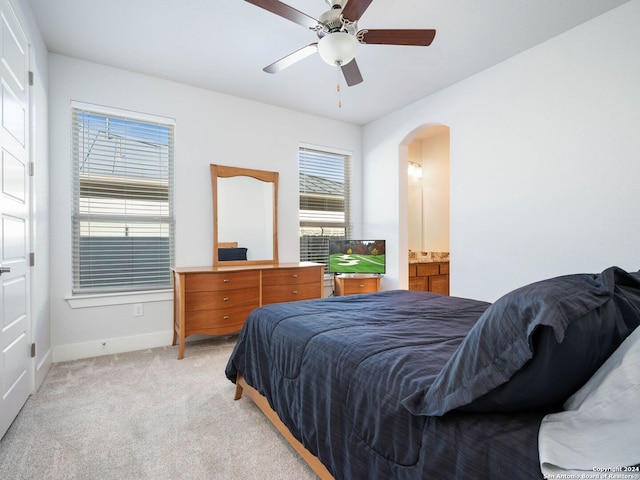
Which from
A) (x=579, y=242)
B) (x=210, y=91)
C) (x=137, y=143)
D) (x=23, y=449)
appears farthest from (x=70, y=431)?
(x=579, y=242)

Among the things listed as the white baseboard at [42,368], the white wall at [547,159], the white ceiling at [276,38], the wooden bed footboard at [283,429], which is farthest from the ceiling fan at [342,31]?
the white baseboard at [42,368]

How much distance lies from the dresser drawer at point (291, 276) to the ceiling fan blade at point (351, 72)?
1.97 m

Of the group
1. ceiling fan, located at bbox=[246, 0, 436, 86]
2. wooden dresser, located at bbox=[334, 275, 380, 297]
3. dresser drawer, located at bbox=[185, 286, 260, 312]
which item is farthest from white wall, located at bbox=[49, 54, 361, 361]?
ceiling fan, located at bbox=[246, 0, 436, 86]

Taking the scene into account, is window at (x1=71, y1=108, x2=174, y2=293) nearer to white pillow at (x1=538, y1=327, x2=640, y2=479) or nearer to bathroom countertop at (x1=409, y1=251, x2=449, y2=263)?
bathroom countertop at (x1=409, y1=251, x2=449, y2=263)

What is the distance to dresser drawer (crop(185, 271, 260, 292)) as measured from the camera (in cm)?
317

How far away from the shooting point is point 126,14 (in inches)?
99.0

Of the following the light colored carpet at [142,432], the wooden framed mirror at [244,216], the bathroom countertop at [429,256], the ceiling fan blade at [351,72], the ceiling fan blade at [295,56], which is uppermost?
the ceiling fan blade at [295,56]

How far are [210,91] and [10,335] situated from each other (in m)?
2.90

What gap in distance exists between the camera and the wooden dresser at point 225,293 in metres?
3.15

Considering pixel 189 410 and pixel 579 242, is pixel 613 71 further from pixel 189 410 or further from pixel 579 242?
pixel 189 410

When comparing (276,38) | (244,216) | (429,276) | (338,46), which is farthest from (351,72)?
(429,276)

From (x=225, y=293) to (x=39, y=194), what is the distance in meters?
1.68

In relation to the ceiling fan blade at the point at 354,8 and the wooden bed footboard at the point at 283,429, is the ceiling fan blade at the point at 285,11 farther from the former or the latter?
the wooden bed footboard at the point at 283,429

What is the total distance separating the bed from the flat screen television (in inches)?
109
